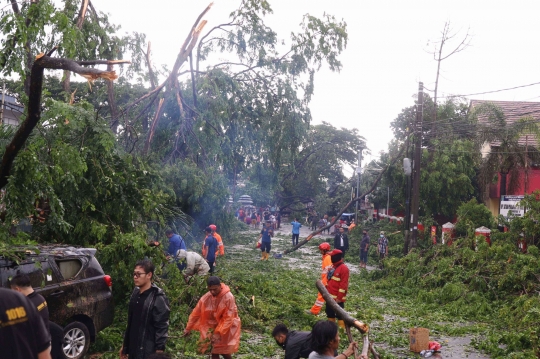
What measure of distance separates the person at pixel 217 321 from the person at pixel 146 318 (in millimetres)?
1232

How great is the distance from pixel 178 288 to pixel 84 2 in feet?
27.1

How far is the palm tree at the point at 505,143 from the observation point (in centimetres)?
2417

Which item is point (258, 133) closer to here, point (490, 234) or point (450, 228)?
point (450, 228)

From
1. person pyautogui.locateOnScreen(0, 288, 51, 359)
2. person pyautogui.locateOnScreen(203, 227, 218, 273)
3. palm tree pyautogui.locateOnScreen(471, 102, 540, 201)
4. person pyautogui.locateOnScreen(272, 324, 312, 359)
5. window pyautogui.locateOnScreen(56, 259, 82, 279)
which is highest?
palm tree pyautogui.locateOnScreen(471, 102, 540, 201)

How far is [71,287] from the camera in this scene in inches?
292

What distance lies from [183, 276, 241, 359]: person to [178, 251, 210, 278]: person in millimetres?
4617

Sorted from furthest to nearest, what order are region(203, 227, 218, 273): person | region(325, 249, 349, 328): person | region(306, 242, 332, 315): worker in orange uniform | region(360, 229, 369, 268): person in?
region(360, 229, 369, 268): person → region(203, 227, 218, 273): person → region(306, 242, 332, 315): worker in orange uniform → region(325, 249, 349, 328): person

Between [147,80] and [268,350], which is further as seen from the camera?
[147,80]

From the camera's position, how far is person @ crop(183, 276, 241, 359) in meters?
6.50

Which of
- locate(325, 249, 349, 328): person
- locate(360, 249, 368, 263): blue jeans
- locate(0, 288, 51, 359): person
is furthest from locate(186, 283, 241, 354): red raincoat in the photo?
locate(360, 249, 368, 263): blue jeans

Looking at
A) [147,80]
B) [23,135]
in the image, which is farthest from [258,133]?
[23,135]

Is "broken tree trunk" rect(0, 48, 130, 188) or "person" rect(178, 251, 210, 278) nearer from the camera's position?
Result: "broken tree trunk" rect(0, 48, 130, 188)

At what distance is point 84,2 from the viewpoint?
48.2 feet

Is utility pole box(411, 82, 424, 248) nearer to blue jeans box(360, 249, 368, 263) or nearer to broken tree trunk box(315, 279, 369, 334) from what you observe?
blue jeans box(360, 249, 368, 263)
